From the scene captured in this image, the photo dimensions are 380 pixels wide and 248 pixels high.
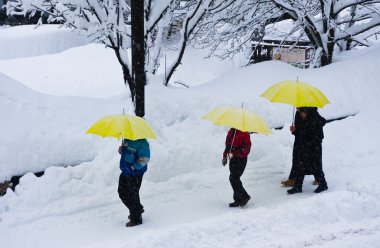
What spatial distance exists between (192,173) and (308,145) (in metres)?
1.94

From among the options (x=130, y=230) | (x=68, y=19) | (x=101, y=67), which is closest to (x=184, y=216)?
(x=130, y=230)

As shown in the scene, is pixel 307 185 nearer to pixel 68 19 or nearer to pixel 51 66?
pixel 68 19

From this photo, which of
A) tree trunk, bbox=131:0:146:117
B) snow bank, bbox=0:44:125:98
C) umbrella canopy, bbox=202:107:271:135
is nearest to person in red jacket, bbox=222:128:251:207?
umbrella canopy, bbox=202:107:271:135

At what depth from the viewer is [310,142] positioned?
6.38m

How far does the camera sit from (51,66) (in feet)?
56.6

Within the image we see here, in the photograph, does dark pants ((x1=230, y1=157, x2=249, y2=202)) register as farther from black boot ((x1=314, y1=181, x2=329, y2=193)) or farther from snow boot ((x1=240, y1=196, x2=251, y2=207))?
black boot ((x1=314, y1=181, x2=329, y2=193))

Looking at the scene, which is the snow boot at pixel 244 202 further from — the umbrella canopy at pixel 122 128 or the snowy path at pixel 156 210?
the umbrella canopy at pixel 122 128

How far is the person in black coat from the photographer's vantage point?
6.29 metres

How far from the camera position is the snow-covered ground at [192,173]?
523 centimetres

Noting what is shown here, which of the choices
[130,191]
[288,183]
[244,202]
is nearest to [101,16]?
[130,191]

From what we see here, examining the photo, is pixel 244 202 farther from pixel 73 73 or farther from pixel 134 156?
pixel 73 73

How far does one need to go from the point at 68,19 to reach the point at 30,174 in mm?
2798

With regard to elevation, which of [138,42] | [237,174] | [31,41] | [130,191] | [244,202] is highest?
[31,41]

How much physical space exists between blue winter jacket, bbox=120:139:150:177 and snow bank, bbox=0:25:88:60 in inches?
700
